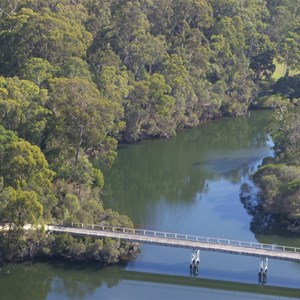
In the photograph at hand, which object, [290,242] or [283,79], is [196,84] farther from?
[290,242]

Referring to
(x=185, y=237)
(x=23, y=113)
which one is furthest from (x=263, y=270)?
(x=23, y=113)

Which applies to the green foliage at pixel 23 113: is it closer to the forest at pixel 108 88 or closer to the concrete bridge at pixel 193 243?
the forest at pixel 108 88

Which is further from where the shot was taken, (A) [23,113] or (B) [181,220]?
(A) [23,113]

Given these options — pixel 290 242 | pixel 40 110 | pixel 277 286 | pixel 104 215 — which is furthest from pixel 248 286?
pixel 40 110

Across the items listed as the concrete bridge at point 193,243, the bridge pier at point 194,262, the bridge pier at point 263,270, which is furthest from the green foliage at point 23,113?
the bridge pier at point 263,270

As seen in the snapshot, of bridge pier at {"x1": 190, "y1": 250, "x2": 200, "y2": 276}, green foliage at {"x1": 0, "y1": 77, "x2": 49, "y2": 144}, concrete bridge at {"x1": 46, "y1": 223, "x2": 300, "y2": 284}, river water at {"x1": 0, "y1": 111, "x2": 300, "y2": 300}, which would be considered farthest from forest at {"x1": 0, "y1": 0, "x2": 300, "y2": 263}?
bridge pier at {"x1": 190, "y1": 250, "x2": 200, "y2": 276}

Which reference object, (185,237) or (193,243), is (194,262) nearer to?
(193,243)

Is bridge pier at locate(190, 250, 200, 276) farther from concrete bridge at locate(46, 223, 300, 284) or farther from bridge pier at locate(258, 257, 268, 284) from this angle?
bridge pier at locate(258, 257, 268, 284)
